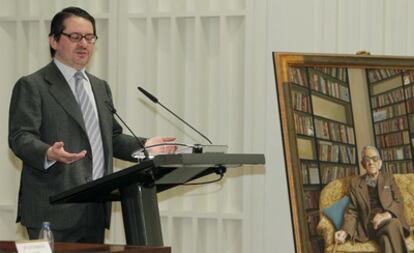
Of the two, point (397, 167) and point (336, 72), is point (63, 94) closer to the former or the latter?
point (336, 72)

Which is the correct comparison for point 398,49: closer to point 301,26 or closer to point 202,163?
point 301,26

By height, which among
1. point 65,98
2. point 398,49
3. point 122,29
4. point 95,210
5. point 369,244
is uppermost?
point 122,29

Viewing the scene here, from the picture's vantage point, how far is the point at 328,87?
4020mm

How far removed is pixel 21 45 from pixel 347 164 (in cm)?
289

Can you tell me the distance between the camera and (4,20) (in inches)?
235

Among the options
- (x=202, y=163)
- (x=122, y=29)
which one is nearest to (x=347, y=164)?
(x=202, y=163)

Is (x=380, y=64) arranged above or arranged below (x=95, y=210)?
above

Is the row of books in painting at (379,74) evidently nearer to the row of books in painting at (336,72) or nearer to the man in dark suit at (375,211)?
the row of books in painting at (336,72)

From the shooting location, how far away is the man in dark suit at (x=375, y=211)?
3857mm

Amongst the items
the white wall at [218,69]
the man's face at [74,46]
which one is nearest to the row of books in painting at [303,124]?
the man's face at [74,46]

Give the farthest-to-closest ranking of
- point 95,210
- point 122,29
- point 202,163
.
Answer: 1. point 122,29
2. point 95,210
3. point 202,163

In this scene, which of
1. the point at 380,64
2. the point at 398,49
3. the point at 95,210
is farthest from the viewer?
the point at 398,49

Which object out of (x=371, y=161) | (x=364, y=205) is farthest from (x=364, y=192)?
(x=371, y=161)

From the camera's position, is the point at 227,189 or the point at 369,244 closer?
the point at 369,244
